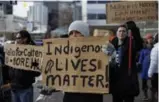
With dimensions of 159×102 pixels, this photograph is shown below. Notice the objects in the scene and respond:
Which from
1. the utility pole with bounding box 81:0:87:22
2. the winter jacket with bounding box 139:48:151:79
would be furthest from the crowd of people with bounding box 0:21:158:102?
the utility pole with bounding box 81:0:87:22

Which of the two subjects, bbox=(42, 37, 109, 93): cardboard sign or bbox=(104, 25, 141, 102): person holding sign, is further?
bbox=(104, 25, 141, 102): person holding sign

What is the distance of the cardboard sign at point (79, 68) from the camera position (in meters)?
4.86

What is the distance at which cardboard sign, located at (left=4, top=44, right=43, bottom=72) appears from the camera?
6422 millimetres

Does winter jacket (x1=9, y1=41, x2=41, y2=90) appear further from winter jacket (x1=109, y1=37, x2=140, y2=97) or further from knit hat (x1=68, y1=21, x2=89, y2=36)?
knit hat (x1=68, y1=21, x2=89, y2=36)

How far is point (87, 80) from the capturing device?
16.1 ft

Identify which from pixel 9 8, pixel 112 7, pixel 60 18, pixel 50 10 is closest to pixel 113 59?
pixel 112 7

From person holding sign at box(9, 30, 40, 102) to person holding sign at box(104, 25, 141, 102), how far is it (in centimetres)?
107

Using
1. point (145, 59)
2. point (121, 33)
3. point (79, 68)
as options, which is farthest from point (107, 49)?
point (145, 59)

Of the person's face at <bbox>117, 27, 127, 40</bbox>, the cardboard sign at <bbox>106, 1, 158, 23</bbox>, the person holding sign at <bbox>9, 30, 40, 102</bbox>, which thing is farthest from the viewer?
the cardboard sign at <bbox>106, 1, 158, 23</bbox>

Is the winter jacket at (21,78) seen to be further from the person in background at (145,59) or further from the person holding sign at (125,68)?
the person in background at (145,59)

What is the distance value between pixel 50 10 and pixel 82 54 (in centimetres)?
10466

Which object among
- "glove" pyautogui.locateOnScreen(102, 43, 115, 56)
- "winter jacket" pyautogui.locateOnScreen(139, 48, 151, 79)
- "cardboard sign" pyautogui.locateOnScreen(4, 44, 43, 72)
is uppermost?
"glove" pyautogui.locateOnScreen(102, 43, 115, 56)

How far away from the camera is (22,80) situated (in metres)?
6.52

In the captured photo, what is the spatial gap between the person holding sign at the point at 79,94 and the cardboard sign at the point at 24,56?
154 centimetres
